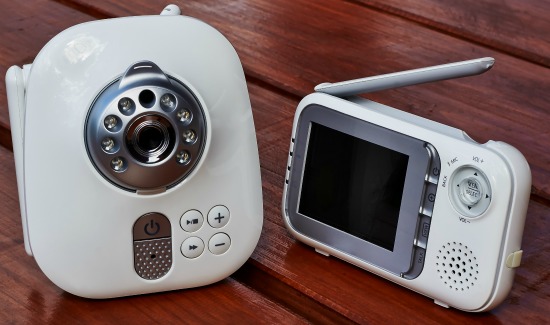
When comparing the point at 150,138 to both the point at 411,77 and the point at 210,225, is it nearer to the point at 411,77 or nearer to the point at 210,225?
the point at 210,225

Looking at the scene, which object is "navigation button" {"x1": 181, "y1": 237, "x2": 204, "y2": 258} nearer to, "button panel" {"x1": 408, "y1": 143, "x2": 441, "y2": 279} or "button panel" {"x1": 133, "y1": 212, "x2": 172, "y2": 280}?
"button panel" {"x1": 133, "y1": 212, "x2": 172, "y2": 280}

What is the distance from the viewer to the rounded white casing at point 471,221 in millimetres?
716

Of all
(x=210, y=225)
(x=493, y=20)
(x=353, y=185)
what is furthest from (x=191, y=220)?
(x=493, y=20)

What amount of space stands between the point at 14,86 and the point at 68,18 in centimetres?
55

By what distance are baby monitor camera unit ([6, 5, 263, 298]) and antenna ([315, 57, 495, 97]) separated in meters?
0.09

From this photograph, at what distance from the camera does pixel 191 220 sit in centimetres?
74

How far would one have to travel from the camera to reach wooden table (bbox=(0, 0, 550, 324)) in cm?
75

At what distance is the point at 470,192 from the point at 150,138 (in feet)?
0.76

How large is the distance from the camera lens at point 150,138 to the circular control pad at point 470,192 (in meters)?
0.21

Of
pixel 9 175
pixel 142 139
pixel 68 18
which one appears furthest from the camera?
pixel 68 18

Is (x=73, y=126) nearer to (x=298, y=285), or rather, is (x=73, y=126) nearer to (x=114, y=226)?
(x=114, y=226)

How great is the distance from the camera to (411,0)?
4.33 ft

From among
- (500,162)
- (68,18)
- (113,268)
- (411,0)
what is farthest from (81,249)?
(411,0)

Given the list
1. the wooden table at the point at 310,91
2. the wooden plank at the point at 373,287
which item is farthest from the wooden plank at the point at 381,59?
the wooden plank at the point at 373,287
